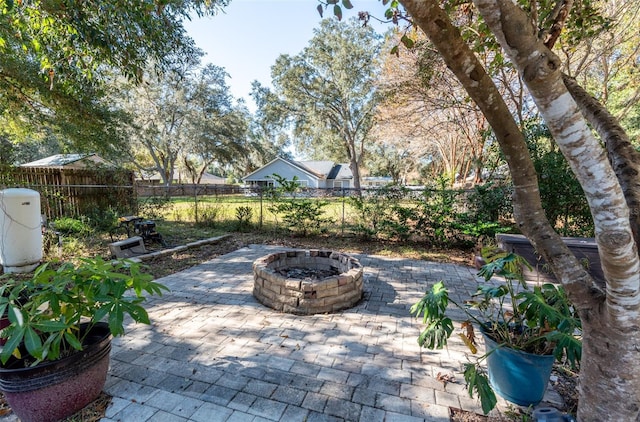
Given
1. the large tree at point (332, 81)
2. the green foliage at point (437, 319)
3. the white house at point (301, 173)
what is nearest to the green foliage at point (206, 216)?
the green foliage at point (437, 319)

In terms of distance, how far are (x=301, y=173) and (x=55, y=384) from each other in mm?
28258

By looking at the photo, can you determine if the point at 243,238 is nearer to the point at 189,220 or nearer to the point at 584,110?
the point at 189,220

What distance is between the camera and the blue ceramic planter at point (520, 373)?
69.9 inches

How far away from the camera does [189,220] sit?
9594 mm

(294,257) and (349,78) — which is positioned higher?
(349,78)

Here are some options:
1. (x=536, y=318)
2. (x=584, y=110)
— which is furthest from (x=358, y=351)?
(x=584, y=110)

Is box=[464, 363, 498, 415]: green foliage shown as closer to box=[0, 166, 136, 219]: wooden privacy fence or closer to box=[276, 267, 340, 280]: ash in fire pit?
box=[276, 267, 340, 280]: ash in fire pit

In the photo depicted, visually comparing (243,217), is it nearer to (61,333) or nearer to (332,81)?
(61,333)

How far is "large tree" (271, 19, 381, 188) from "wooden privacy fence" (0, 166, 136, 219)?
1372cm

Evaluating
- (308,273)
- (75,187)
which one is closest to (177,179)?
(75,187)

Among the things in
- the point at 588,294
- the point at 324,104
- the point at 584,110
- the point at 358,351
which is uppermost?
the point at 324,104

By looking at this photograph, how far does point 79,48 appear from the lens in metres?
3.69

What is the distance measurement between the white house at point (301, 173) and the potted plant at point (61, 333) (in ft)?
81.8

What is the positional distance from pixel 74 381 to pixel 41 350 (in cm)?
46
